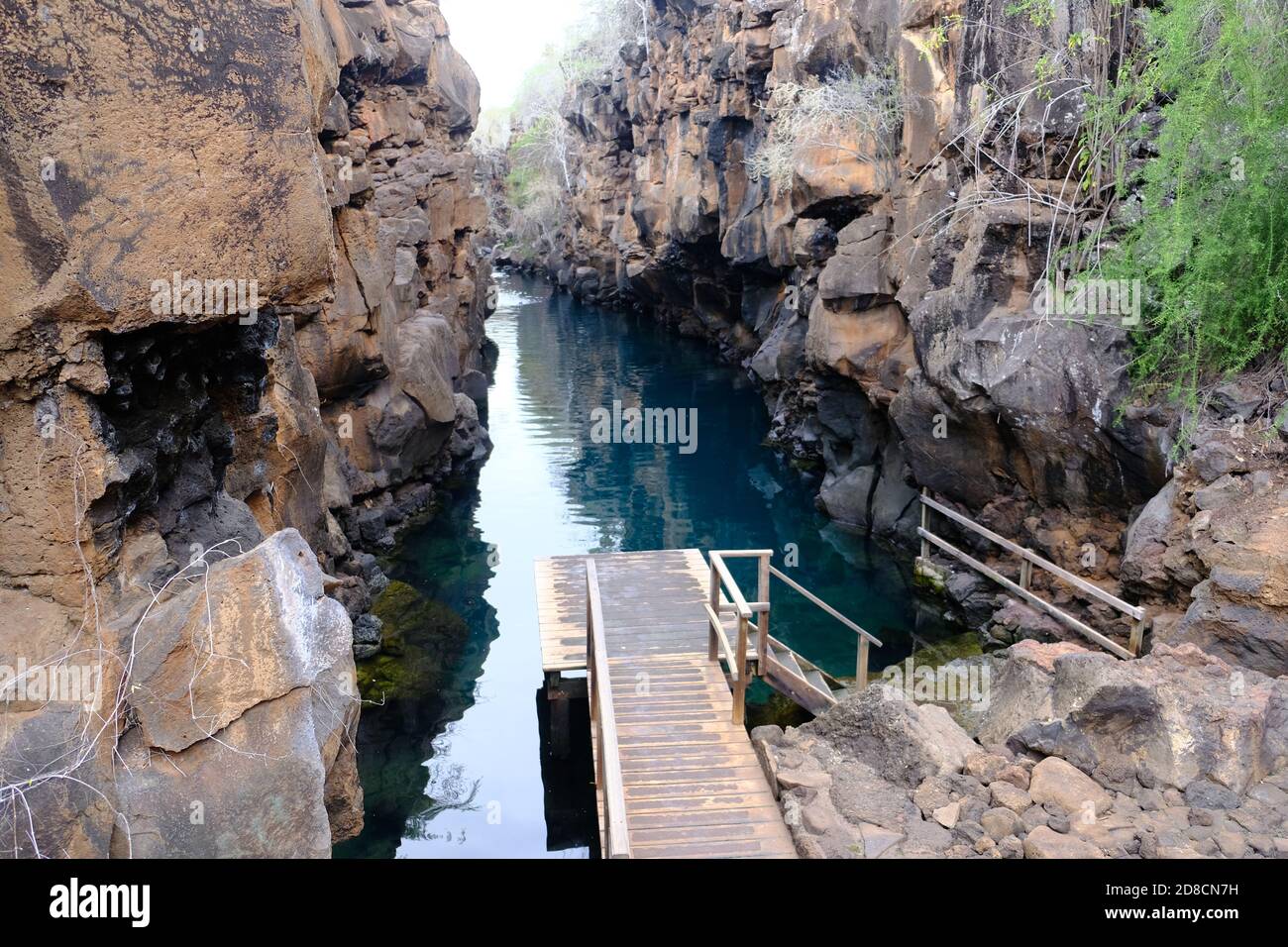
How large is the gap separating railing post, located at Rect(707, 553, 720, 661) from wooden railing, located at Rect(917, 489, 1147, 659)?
4.06 metres

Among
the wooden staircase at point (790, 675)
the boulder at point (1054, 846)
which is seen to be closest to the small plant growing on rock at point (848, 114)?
the wooden staircase at point (790, 675)

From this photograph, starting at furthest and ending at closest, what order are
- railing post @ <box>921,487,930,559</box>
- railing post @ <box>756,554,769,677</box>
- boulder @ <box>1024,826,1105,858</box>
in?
railing post @ <box>921,487,930,559</box> < railing post @ <box>756,554,769,677</box> < boulder @ <box>1024,826,1105,858</box>

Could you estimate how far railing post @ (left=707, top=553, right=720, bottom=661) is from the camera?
1048cm

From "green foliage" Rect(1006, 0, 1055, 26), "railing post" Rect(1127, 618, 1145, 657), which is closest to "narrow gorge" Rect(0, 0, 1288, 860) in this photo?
"green foliage" Rect(1006, 0, 1055, 26)

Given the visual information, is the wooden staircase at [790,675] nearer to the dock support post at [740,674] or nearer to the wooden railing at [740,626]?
the wooden railing at [740,626]

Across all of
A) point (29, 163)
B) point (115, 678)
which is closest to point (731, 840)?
point (115, 678)

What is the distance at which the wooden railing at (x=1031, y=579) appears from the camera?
10891mm

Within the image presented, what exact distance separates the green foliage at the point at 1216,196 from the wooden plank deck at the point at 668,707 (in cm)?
583

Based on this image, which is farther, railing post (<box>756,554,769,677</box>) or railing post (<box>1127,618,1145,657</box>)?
railing post (<box>1127,618,1145,657</box>)

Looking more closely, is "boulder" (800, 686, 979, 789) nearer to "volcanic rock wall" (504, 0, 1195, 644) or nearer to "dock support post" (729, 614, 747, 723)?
"dock support post" (729, 614, 747, 723)

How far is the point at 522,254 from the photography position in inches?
2559

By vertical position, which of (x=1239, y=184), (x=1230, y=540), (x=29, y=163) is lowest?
(x=1230, y=540)

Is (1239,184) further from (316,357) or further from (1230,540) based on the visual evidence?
(316,357)

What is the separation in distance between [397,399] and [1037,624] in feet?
38.3
